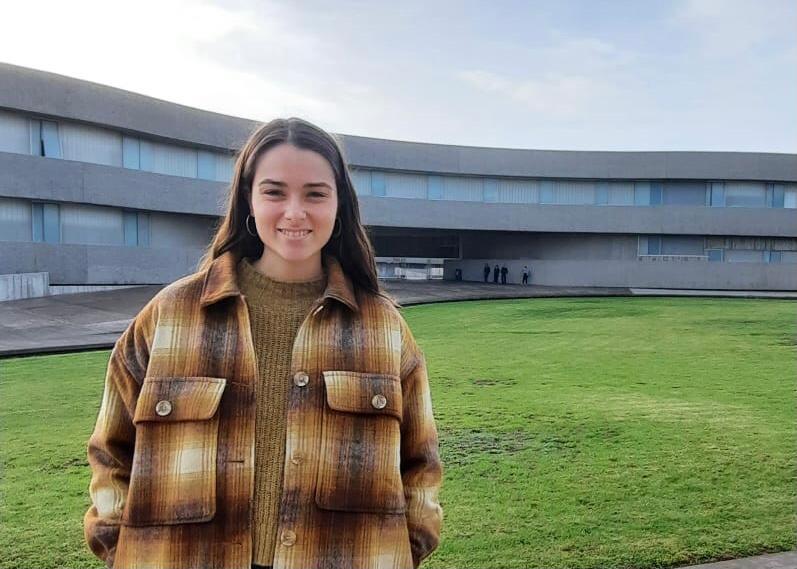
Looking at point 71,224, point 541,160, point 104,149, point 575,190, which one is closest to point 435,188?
point 541,160

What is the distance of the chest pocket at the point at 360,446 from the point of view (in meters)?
2.01

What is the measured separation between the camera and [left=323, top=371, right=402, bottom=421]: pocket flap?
6.68 feet

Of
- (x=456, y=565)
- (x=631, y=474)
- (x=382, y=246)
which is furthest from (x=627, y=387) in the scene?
(x=382, y=246)

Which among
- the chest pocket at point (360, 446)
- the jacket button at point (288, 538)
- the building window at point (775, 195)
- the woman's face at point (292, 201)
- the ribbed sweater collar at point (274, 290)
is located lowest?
the jacket button at point (288, 538)

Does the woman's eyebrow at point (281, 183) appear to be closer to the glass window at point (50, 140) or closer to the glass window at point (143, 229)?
the glass window at point (50, 140)

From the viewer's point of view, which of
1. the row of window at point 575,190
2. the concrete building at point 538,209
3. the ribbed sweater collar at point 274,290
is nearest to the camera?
the ribbed sweater collar at point 274,290

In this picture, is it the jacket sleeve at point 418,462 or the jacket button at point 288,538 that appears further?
the jacket sleeve at point 418,462

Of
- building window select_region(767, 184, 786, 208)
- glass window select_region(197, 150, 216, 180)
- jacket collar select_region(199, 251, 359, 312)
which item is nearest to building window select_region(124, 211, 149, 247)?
glass window select_region(197, 150, 216, 180)

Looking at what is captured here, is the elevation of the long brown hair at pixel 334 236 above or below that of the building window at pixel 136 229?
below

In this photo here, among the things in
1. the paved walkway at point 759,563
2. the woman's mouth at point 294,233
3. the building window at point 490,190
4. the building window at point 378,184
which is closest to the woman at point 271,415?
the woman's mouth at point 294,233

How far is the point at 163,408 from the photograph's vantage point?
197 centimetres

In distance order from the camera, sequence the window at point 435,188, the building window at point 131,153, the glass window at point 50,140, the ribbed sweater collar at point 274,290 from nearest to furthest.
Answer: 1. the ribbed sweater collar at point 274,290
2. the glass window at point 50,140
3. the building window at point 131,153
4. the window at point 435,188

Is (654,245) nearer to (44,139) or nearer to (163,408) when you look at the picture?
(44,139)

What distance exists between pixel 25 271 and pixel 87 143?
5.33 metres
